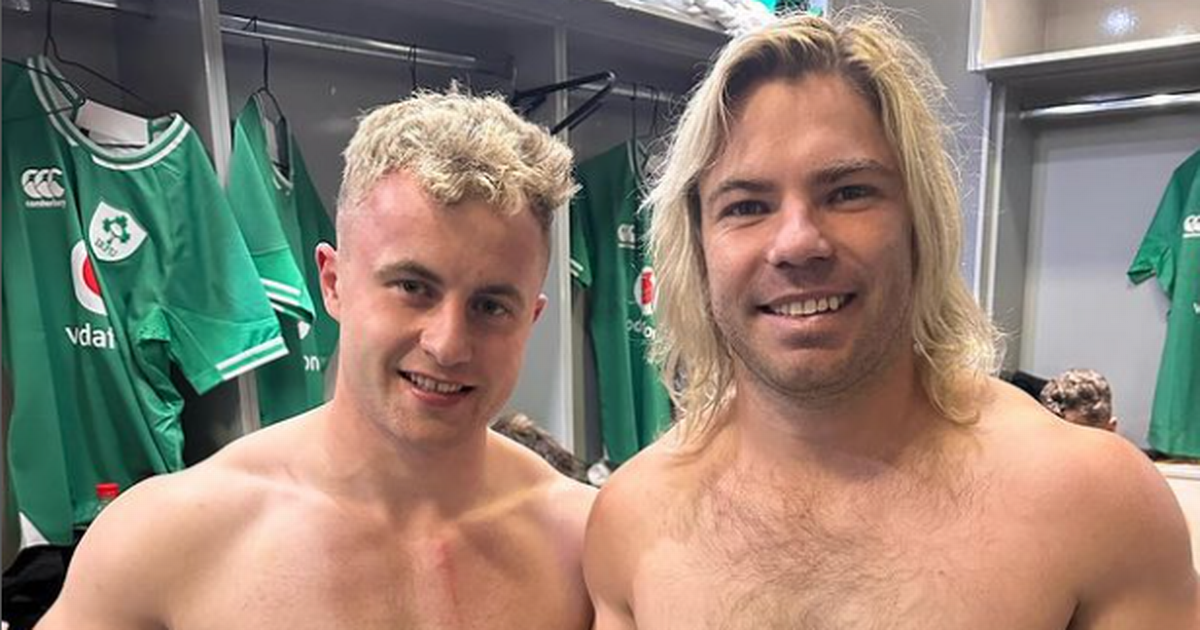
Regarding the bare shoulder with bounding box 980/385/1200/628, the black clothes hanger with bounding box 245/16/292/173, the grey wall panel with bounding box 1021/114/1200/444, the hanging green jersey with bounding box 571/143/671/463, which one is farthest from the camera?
the grey wall panel with bounding box 1021/114/1200/444

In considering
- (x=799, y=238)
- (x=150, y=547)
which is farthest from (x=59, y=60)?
(x=799, y=238)

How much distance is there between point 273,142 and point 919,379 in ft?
5.07

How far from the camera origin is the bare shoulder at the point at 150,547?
110 centimetres

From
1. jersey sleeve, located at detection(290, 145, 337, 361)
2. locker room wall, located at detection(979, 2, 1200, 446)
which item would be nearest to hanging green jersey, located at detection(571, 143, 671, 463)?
jersey sleeve, located at detection(290, 145, 337, 361)

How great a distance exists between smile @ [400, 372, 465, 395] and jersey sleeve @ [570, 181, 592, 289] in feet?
5.28

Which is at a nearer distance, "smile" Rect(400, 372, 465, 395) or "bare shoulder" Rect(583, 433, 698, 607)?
"smile" Rect(400, 372, 465, 395)

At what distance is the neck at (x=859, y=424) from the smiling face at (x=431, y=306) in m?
0.34

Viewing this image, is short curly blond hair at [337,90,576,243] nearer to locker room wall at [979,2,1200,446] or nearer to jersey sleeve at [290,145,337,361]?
jersey sleeve at [290,145,337,361]

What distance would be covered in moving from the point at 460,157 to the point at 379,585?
53 centimetres

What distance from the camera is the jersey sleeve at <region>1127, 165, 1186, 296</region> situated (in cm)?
285

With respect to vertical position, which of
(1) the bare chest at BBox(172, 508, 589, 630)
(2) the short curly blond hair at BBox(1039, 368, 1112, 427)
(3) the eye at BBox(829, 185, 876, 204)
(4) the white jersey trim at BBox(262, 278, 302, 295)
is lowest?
(2) the short curly blond hair at BBox(1039, 368, 1112, 427)

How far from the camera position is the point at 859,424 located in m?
1.20

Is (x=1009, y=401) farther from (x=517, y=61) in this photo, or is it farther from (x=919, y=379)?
(x=517, y=61)

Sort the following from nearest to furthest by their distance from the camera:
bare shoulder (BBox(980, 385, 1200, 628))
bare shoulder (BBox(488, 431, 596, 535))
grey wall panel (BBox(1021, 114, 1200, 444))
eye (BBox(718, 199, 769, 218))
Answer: bare shoulder (BBox(980, 385, 1200, 628))
eye (BBox(718, 199, 769, 218))
bare shoulder (BBox(488, 431, 596, 535))
grey wall panel (BBox(1021, 114, 1200, 444))
